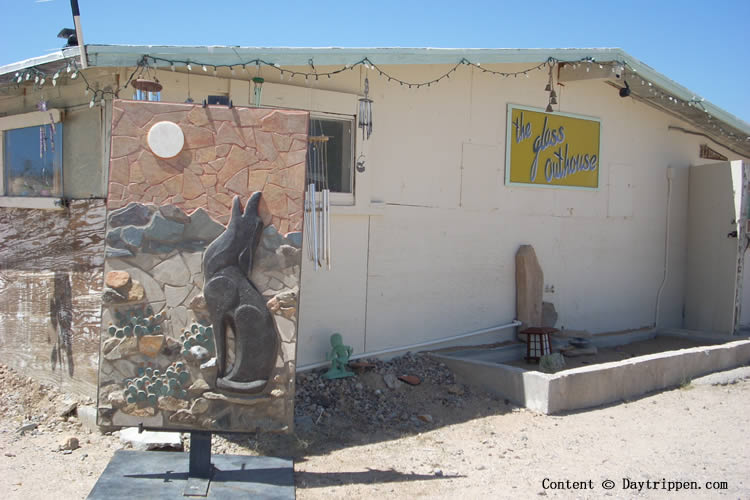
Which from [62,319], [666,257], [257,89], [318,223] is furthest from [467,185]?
[62,319]

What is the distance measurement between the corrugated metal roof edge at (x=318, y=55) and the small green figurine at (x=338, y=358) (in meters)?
2.60

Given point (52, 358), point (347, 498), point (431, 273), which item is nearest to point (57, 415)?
point (52, 358)

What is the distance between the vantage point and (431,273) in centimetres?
722

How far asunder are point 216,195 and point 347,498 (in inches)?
86.7

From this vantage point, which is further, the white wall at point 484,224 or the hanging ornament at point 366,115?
the white wall at point 484,224

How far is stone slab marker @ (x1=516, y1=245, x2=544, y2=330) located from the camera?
786 centimetres

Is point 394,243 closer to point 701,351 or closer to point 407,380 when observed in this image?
point 407,380

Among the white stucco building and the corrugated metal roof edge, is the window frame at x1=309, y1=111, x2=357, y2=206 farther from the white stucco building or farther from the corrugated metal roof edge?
the corrugated metal roof edge

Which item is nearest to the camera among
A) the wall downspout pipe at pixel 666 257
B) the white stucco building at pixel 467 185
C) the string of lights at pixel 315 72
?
the string of lights at pixel 315 72

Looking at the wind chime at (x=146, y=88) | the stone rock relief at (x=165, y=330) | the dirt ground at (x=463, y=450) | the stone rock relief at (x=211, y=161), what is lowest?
the dirt ground at (x=463, y=450)

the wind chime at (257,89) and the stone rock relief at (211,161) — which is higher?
the wind chime at (257,89)

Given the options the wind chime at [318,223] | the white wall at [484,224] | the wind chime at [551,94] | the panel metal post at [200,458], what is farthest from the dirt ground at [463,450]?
the wind chime at [551,94]

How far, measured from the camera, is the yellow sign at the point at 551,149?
7.91m

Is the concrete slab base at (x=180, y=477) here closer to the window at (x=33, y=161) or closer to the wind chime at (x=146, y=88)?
the wind chime at (x=146, y=88)
